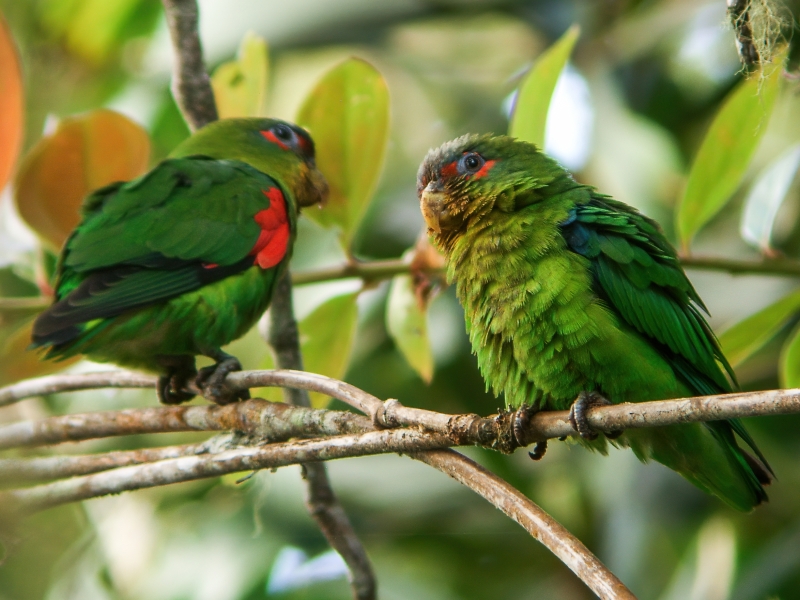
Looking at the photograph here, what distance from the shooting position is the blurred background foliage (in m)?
3.22

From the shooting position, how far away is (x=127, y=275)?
9.97 feet

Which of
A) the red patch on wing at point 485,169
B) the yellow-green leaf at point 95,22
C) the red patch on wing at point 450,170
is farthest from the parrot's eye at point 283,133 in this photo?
the yellow-green leaf at point 95,22

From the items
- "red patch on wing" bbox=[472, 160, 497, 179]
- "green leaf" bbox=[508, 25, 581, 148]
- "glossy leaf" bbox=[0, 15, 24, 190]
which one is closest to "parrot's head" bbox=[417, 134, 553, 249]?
"red patch on wing" bbox=[472, 160, 497, 179]

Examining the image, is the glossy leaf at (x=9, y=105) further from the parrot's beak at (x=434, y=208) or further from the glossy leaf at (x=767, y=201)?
the glossy leaf at (x=767, y=201)

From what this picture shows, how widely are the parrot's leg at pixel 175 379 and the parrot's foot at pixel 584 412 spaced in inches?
63.3

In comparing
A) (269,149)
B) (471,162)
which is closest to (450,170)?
(471,162)

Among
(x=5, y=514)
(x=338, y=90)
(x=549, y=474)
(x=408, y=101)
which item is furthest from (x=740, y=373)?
(x=5, y=514)

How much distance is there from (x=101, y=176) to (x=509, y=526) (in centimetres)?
254

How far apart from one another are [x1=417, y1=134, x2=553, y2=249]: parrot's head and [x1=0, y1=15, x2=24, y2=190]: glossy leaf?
1.41 m

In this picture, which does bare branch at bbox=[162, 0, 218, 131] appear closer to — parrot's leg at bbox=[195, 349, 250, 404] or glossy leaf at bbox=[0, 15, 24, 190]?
glossy leaf at bbox=[0, 15, 24, 190]

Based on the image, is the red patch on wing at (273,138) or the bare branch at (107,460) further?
the red patch on wing at (273,138)

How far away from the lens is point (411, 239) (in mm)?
4789

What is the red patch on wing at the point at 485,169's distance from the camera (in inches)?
112

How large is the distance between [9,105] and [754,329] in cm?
264
